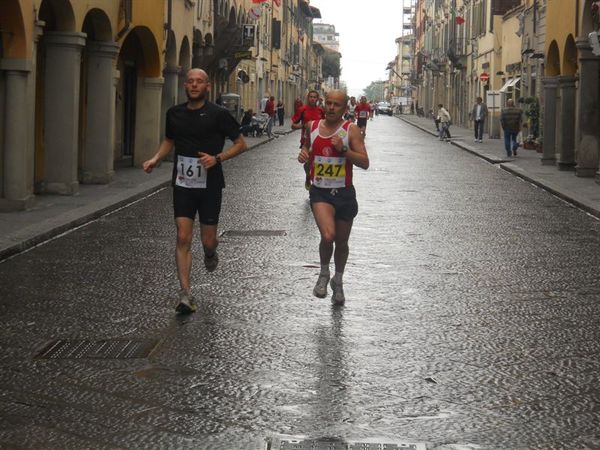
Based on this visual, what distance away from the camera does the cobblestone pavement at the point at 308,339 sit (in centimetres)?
590

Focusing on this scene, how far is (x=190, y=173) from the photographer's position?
9.42 m

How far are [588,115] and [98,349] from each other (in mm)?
18819

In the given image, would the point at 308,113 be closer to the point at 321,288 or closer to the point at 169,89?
the point at 321,288

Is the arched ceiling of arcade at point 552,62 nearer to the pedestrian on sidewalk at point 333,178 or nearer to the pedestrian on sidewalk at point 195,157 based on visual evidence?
the pedestrian on sidewalk at point 333,178

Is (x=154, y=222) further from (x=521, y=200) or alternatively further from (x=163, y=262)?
(x=521, y=200)

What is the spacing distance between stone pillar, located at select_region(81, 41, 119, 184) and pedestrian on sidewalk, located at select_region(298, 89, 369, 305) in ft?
39.7

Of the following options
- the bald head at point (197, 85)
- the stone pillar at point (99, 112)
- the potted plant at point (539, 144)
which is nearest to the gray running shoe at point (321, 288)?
the bald head at point (197, 85)

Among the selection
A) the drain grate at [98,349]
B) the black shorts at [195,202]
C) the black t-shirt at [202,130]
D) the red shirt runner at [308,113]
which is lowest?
the drain grate at [98,349]

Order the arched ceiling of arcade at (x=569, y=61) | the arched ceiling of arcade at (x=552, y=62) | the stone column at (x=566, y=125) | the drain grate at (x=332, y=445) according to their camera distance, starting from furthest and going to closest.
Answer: the arched ceiling of arcade at (x=552, y=62) → the arched ceiling of arcade at (x=569, y=61) → the stone column at (x=566, y=125) → the drain grate at (x=332, y=445)

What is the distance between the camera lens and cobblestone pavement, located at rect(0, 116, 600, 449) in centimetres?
590

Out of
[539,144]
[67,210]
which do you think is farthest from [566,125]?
[67,210]

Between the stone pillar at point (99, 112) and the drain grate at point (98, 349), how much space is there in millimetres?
13661

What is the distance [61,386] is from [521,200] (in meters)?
14.6

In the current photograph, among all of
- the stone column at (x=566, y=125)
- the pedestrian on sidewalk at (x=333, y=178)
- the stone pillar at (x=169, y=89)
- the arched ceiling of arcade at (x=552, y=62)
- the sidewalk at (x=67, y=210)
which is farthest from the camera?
the stone pillar at (x=169, y=89)
